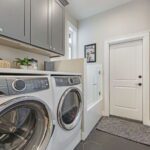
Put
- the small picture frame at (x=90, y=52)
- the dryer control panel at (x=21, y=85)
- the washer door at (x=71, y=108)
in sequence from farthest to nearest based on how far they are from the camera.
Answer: the small picture frame at (x=90, y=52) → the washer door at (x=71, y=108) → the dryer control panel at (x=21, y=85)

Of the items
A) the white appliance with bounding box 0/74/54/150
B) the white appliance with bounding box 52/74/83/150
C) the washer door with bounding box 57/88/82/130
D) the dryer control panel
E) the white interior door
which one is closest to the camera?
the dryer control panel

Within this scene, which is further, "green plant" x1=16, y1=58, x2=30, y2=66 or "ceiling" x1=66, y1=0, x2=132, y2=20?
"ceiling" x1=66, y1=0, x2=132, y2=20

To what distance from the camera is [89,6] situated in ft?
9.36

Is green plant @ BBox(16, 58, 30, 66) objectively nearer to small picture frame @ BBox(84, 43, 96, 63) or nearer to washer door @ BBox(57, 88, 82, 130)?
washer door @ BBox(57, 88, 82, 130)

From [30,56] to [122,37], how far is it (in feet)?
6.68

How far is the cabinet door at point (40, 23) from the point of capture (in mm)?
1526

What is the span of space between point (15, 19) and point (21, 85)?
35.1 inches

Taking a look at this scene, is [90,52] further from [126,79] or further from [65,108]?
[65,108]

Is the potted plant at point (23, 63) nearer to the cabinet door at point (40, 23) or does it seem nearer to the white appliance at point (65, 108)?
the cabinet door at point (40, 23)

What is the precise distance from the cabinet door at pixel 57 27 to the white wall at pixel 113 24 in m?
1.32

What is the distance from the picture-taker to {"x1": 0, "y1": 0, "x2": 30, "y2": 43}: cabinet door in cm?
120

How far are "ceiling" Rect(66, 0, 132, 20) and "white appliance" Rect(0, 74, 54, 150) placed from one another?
2.38 meters

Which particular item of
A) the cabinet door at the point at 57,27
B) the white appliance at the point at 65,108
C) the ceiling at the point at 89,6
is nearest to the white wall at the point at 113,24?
the ceiling at the point at 89,6

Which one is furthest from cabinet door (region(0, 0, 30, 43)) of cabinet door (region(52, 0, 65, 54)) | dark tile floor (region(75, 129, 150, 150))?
dark tile floor (region(75, 129, 150, 150))
